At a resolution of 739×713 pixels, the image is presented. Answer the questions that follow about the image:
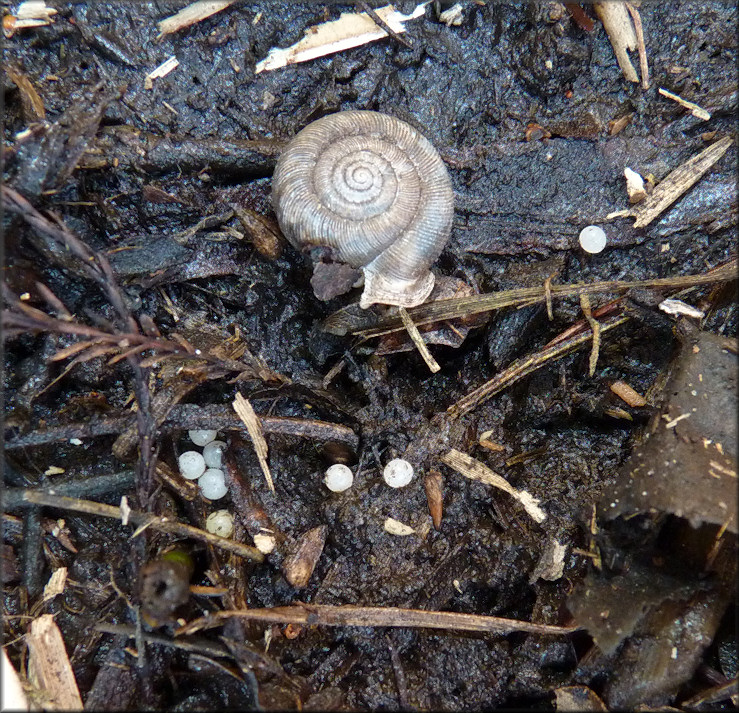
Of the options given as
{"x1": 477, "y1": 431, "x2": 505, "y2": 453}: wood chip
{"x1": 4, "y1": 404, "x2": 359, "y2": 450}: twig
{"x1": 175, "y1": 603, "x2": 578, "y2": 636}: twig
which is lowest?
{"x1": 175, "y1": 603, "x2": 578, "y2": 636}: twig

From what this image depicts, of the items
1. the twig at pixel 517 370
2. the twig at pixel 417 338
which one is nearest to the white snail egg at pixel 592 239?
the twig at pixel 517 370

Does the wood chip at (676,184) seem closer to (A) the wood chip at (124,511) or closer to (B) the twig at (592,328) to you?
(B) the twig at (592,328)

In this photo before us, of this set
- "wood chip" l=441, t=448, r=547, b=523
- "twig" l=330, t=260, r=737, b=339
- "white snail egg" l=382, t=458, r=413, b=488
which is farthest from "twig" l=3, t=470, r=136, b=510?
"wood chip" l=441, t=448, r=547, b=523

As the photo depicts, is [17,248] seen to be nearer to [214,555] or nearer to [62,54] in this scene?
[62,54]

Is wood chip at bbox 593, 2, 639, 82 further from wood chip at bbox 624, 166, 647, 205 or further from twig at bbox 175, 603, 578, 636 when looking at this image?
twig at bbox 175, 603, 578, 636

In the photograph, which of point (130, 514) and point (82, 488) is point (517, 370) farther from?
point (82, 488)

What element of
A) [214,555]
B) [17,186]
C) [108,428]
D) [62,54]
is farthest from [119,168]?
[214,555]
